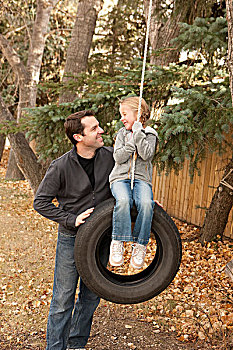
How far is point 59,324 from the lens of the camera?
127 inches

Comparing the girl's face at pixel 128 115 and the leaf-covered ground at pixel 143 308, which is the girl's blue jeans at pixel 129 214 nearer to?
the girl's face at pixel 128 115

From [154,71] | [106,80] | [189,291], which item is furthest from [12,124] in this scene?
[189,291]

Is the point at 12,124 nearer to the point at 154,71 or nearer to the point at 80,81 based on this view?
the point at 80,81

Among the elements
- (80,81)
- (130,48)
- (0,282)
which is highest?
(130,48)

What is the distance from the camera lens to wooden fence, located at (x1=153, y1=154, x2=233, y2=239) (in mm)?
7117

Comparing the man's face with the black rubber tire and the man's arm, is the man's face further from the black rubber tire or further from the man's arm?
the black rubber tire

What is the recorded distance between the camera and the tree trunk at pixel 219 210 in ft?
20.8

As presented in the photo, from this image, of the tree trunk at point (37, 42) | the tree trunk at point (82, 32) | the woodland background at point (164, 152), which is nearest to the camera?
the woodland background at point (164, 152)

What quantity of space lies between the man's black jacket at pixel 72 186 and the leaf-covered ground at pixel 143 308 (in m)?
1.82

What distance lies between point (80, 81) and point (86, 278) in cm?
414

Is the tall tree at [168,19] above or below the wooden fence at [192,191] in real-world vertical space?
above

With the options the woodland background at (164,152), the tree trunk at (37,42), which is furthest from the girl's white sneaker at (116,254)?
the tree trunk at (37,42)

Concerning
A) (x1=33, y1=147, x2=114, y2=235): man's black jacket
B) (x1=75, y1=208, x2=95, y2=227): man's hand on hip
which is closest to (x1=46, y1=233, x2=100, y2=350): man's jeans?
(x1=33, y1=147, x2=114, y2=235): man's black jacket

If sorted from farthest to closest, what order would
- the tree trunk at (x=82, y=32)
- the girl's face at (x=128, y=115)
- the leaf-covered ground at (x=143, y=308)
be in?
the tree trunk at (x=82, y=32), the leaf-covered ground at (x=143, y=308), the girl's face at (x=128, y=115)
